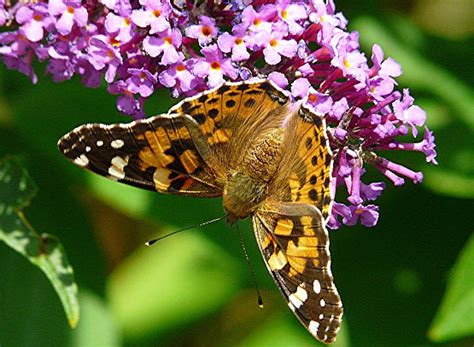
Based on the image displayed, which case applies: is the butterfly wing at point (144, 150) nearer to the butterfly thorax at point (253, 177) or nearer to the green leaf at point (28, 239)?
the butterfly thorax at point (253, 177)

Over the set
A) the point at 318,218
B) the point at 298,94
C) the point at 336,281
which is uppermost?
the point at 298,94

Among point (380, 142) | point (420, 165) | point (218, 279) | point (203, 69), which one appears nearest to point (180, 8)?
point (203, 69)

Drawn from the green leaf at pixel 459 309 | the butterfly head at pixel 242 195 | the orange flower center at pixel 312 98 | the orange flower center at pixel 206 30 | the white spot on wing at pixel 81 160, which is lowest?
the green leaf at pixel 459 309

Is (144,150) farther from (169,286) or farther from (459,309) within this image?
(169,286)

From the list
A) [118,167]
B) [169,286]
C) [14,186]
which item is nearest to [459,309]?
[118,167]

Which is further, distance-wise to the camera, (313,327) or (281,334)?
(281,334)

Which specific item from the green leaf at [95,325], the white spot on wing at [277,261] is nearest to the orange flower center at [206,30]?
the white spot on wing at [277,261]

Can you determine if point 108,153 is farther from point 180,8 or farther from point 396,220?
point 396,220
